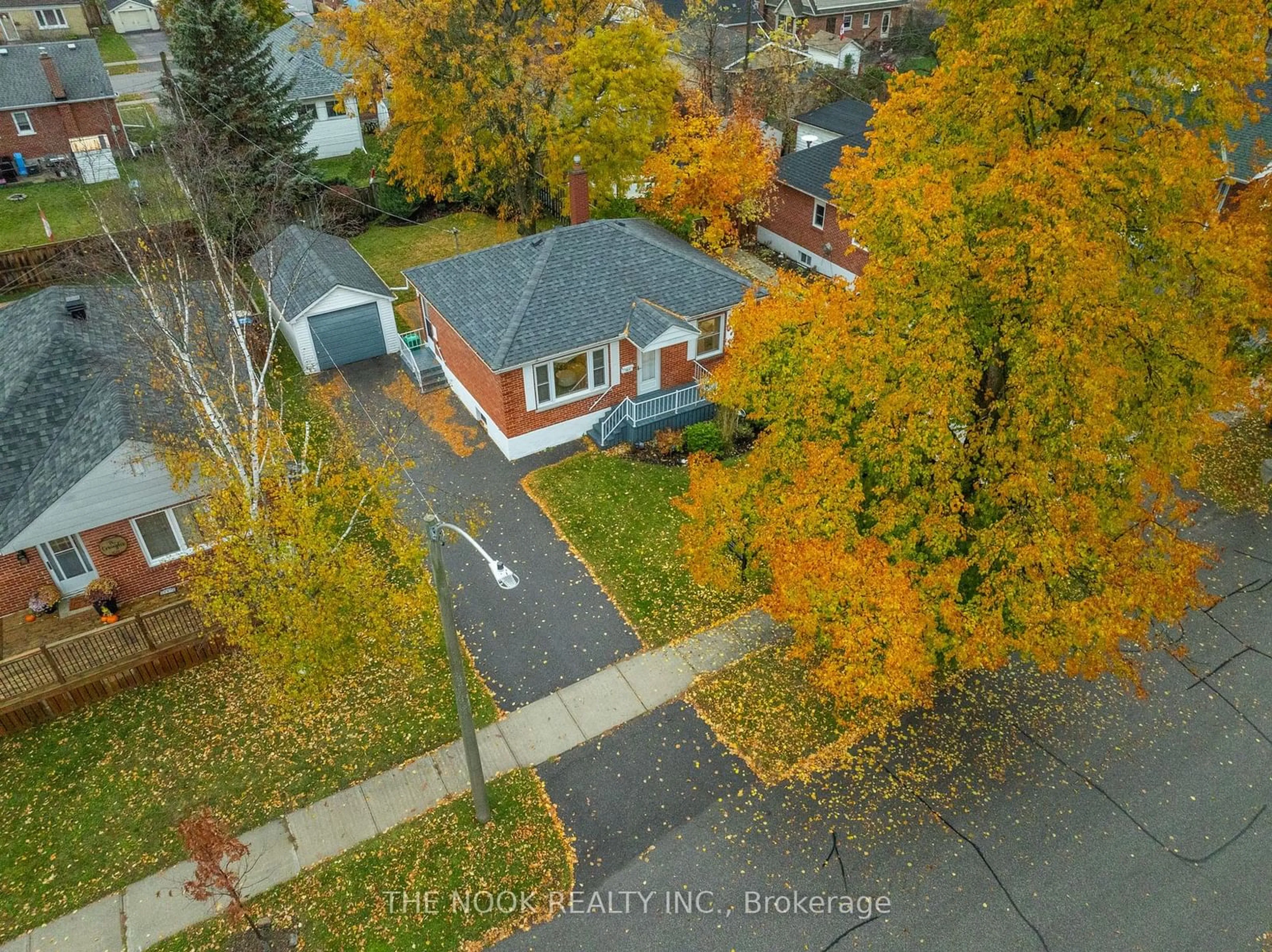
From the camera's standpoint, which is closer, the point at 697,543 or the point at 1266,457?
the point at 697,543

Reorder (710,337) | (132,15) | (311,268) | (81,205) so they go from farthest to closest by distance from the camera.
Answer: (132,15), (81,205), (311,268), (710,337)

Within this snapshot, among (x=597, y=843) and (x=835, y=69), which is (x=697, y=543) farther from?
(x=835, y=69)

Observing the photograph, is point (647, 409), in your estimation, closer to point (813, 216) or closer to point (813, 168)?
point (813, 216)


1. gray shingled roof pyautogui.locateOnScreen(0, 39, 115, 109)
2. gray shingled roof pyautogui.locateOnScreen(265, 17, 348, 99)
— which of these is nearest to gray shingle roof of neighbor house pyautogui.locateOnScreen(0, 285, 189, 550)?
gray shingled roof pyautogui.locateOnScreen(265, 17, 348, 99)

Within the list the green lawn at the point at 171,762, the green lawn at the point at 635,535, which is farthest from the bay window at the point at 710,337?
the green lawn at the point at 171,762

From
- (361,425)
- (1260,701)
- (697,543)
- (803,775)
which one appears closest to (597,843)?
(803,775)

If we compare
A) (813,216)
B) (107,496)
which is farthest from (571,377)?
(813,216)

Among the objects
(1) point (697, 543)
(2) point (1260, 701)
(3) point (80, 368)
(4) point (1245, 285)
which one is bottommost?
(2) point (1260, 701)
